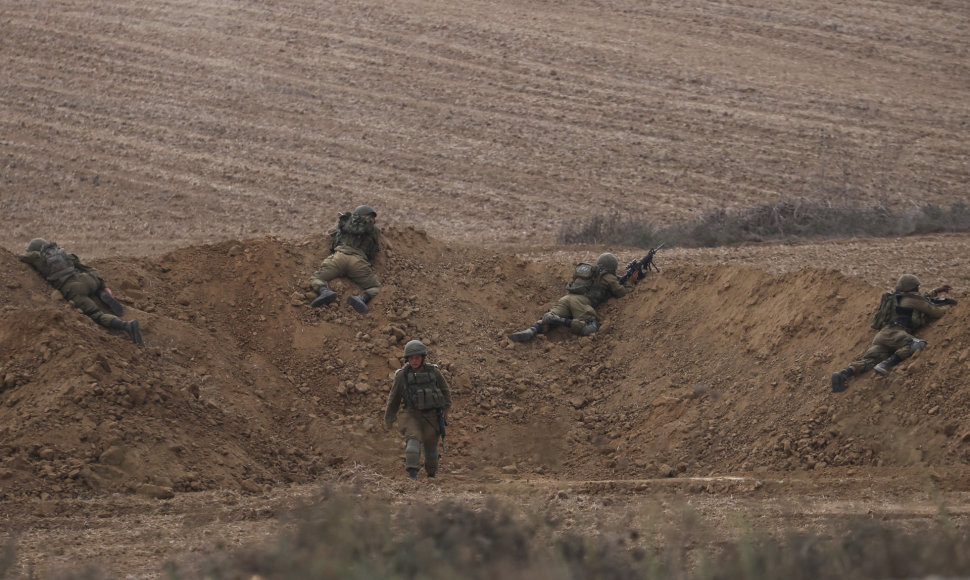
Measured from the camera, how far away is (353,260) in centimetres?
1331

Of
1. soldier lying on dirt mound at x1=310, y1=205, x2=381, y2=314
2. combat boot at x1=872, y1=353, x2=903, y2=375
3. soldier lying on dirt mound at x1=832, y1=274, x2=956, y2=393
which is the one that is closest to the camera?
combat boot at x1=872, y1=353, x2=903, y2=375

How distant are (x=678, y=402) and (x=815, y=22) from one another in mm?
23215

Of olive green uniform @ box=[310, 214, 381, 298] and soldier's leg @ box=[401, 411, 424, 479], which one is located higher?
olive green uniform @ box=[310, 214, 381, 298]

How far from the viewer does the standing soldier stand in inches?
389

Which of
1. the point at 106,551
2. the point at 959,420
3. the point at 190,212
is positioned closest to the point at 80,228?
the point at 190,212

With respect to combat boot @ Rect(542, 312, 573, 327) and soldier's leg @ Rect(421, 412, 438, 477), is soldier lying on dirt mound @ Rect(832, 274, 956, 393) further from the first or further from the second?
combat boot @ Rect(542, 312, 573, 327)

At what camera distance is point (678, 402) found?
1139 cm

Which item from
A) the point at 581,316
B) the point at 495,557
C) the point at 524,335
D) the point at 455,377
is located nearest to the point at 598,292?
the point at 581,316

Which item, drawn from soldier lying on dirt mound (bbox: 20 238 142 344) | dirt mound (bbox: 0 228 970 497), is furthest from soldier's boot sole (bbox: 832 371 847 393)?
soldier lying on dirt mound (bbox: 20 238 142 344)

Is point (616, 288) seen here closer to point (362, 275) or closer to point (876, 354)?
point (362, 275)

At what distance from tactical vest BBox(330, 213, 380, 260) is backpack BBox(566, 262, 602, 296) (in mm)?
2690

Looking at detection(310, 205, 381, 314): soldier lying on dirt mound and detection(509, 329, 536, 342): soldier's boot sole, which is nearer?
detection(310, 205, 381, 314): soldier lying on dirt mound

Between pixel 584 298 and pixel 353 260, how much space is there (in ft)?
10.2

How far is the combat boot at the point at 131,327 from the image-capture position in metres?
11.4
